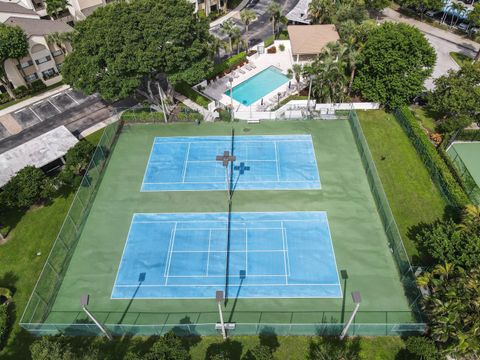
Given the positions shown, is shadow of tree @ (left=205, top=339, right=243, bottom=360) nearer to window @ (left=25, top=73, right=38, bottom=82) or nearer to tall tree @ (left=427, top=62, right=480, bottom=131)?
tall tree @ (left=427, top=62, right=480, bottom=131)

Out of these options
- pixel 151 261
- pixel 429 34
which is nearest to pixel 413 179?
pixel 151 261

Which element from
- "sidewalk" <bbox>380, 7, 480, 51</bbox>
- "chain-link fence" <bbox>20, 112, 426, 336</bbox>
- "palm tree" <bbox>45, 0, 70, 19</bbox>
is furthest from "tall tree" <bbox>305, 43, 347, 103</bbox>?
"palm tree" <bbox>45, 0, 70, 19</bbox>

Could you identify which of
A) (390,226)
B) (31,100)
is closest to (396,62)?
(390,226)

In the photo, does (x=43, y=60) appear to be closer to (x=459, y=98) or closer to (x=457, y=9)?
(x=459, y=98)

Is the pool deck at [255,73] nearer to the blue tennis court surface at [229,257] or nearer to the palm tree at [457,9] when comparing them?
the blue tennis court surface at [229,257]

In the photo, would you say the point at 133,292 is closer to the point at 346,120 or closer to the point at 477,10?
the point at 346,120
